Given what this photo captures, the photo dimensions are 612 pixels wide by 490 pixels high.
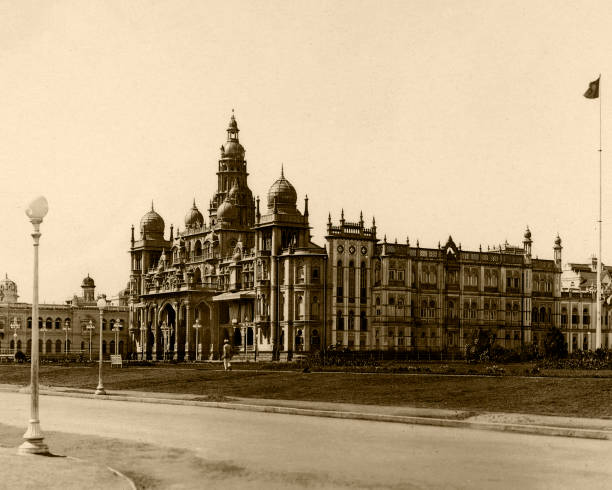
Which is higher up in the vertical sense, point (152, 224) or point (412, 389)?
point (152, 224)

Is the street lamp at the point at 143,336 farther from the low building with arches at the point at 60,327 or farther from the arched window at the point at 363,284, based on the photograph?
the arched window at the point at 363,284

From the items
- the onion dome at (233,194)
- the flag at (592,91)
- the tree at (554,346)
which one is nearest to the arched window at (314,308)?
the tree at (554,346)

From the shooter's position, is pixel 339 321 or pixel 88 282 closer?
pixel 339 321

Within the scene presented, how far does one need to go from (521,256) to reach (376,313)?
72.5ft

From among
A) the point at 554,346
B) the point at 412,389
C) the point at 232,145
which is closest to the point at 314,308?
the point at 554,346

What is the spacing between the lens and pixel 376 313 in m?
103

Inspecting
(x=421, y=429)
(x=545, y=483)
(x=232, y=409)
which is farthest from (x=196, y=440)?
(x=232, y=409)

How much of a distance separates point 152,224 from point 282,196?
4503 centimetres

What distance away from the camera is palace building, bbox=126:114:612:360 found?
3962 inches

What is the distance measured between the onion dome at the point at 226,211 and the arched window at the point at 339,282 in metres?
25.3

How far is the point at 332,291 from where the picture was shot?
100625mm

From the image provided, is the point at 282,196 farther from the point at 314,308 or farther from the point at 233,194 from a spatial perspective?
the point at 233,194

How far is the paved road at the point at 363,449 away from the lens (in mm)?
16781

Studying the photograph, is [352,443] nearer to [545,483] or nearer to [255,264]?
[545,483]
